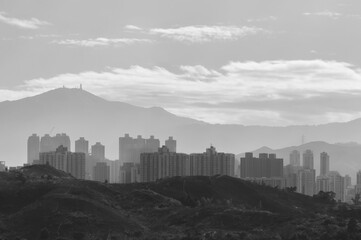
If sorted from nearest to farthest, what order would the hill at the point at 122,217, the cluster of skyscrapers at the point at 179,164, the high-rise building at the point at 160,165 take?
the hill at the point at 122,217, the high-rise building at the point at 160,165, the cluster of skyscrapers at the point at 179,164

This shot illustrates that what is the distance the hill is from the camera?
60.1 metres

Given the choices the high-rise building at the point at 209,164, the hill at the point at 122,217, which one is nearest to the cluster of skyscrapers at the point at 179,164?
the high-rise building at the point at 209,164

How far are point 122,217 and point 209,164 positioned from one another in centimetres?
12984

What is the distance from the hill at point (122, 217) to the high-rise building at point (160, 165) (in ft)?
320

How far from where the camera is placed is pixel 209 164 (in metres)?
198

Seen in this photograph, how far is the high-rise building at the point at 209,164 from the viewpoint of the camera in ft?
639

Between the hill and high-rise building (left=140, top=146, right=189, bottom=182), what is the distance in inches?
3834

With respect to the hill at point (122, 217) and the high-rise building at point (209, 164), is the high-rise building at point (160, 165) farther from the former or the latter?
the hill at point (122, 217)

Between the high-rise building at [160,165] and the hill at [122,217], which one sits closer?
the hill at [122,217]

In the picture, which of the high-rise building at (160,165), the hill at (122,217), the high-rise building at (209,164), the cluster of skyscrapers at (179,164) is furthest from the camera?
the high-rise building at (209,164)

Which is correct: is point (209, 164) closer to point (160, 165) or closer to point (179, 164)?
point (179, 164)

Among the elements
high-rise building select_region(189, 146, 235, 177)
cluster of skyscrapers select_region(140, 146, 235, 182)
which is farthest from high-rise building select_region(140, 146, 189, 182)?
high-rise building select_region(189, 146, 235, 177)

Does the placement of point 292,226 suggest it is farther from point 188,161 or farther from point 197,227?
point 188,161

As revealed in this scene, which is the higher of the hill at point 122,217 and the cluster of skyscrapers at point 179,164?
the cluster of skyscrapers at point 179,164
